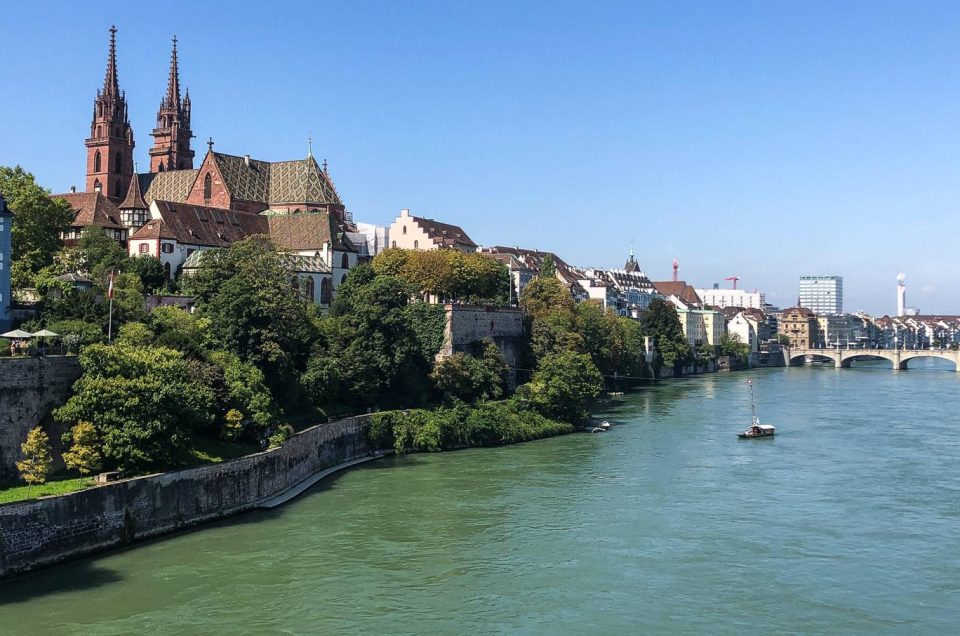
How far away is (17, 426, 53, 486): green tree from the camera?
3097 centimetres

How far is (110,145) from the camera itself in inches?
3701

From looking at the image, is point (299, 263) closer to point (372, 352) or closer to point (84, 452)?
point (372, 352)

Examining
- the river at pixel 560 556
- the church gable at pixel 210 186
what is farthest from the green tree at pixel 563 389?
the church gable at pixel 210 186

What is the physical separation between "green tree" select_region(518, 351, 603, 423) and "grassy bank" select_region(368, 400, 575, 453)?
3.26 feet

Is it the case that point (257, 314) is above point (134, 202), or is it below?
below

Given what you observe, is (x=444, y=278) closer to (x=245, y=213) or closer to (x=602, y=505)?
(x=245, y=213)

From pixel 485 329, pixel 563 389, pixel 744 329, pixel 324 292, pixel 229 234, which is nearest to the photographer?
pixel 563 389

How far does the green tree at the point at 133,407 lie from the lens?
3312cm

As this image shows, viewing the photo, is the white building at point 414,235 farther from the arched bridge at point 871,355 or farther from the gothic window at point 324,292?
the arched bridge at point 871,355

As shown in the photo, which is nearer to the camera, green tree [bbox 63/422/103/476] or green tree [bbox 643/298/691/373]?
green tree [bbox 63/422/103/476]

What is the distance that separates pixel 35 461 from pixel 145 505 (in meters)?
3.70

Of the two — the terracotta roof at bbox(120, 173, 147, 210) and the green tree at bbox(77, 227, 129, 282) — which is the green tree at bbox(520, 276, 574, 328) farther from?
the green tree at bbox(77, 227, 129, 282)

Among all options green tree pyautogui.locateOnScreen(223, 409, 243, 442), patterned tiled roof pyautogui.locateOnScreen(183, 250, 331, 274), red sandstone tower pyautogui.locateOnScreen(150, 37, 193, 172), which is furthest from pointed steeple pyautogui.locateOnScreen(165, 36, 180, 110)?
green tree pyautogui.locateOnScreen(223, 409, 243, 442)

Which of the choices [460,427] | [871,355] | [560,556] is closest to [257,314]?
[460,427]
